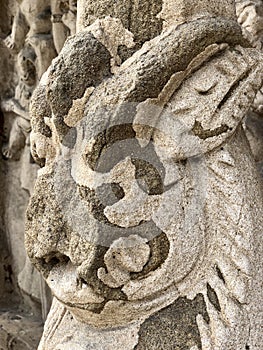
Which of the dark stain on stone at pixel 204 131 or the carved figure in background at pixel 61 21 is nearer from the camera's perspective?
the dark stain on stone at pixel 204 131

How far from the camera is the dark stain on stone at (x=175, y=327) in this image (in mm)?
1347

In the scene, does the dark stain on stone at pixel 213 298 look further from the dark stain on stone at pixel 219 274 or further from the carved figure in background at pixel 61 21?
the carved figure in background at pixel 61 21

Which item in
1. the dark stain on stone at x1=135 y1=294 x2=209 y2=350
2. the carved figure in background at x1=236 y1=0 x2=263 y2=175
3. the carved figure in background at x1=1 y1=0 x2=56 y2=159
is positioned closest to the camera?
the dark stain on stone at x1=135 y1=294 x2=209 y2=350

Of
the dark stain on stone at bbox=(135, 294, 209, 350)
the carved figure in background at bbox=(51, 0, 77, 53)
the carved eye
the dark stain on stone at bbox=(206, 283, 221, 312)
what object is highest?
the carved figure in background at bbox=(51, 0, 77, 53)

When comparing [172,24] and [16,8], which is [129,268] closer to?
[172,24]

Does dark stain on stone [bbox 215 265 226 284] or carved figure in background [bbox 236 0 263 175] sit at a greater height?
carved figure in background [bbox 236 0 263 175]

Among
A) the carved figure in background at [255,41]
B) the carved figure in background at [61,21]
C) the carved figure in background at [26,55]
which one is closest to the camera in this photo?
the carved figure in background at [255,41]

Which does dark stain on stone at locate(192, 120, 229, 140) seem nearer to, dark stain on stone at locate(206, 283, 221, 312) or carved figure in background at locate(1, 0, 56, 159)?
dark stain on stone at locate(206, 283, 221, 312)

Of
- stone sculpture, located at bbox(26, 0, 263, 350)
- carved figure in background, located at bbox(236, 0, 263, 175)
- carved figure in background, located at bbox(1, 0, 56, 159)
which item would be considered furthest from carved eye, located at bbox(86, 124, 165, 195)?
carved figure in background, located at bbox(1, 0, 56, 159)

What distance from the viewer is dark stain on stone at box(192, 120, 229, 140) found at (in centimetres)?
137

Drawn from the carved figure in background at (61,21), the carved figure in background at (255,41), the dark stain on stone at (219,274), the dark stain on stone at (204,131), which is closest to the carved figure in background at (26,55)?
the carved figure in background at (61,21)

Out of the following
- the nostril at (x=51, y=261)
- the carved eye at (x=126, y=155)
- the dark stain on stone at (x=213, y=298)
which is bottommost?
the dark stain on stone at (x=213, y=298)

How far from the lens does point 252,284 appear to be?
1366 mm

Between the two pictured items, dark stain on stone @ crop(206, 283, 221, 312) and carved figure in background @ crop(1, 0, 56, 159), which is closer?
dark stain on stone @ crop(206, 283, 221, 312)
